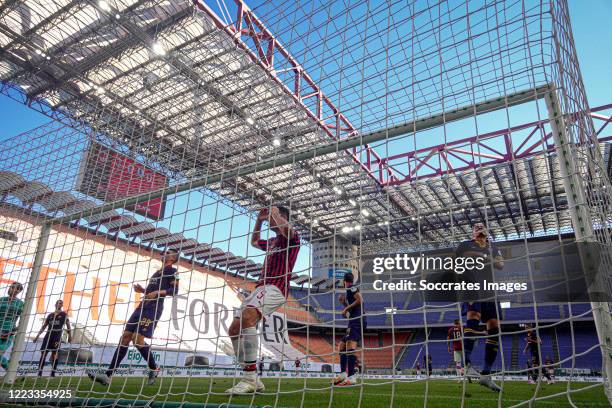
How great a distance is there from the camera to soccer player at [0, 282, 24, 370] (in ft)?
20.4

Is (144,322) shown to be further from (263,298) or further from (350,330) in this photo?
(350,330)

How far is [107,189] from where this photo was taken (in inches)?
220

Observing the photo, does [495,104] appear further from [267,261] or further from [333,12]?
[267,261]

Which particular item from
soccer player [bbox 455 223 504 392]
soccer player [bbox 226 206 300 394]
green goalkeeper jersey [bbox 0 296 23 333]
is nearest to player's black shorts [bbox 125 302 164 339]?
soccer player [bbox 226 206 300 394]

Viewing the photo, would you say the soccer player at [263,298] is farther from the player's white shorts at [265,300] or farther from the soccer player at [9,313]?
the soccer player at [9,313]

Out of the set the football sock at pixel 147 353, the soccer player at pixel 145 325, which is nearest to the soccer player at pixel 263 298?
the soccer player at pixel 145 325

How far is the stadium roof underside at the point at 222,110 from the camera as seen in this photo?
13.9ft

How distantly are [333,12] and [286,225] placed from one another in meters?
2.37

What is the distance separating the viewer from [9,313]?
671 cm

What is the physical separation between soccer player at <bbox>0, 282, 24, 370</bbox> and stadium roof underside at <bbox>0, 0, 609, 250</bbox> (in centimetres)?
299

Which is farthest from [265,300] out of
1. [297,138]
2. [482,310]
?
[297,138]

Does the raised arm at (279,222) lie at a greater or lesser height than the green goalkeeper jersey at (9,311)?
greater

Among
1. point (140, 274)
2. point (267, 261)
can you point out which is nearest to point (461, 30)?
point (267, 261)

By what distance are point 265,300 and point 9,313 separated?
5781 mm
